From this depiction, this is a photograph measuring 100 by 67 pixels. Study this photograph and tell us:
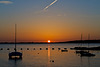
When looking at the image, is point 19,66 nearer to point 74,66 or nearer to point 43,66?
point 43,66

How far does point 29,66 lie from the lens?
42094mm

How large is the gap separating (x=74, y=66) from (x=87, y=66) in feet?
11.8

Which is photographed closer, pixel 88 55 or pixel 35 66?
pixel 35 66

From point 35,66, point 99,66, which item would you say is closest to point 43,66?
point 35,66

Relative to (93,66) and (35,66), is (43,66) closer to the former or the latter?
(35,66)

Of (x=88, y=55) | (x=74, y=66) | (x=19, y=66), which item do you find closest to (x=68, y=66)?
(x=74, y=66)

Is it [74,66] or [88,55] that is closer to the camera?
[74,66]

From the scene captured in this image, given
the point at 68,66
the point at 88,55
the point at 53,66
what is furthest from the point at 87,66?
the point at 88,55

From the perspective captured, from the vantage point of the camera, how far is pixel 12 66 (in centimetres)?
4400

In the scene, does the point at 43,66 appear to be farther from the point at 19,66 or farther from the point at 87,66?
the point at 87,66

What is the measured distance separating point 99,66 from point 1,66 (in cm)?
2411

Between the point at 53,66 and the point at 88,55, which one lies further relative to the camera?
the point at 88,55

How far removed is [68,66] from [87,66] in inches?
199

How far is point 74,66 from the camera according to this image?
4162 cm
